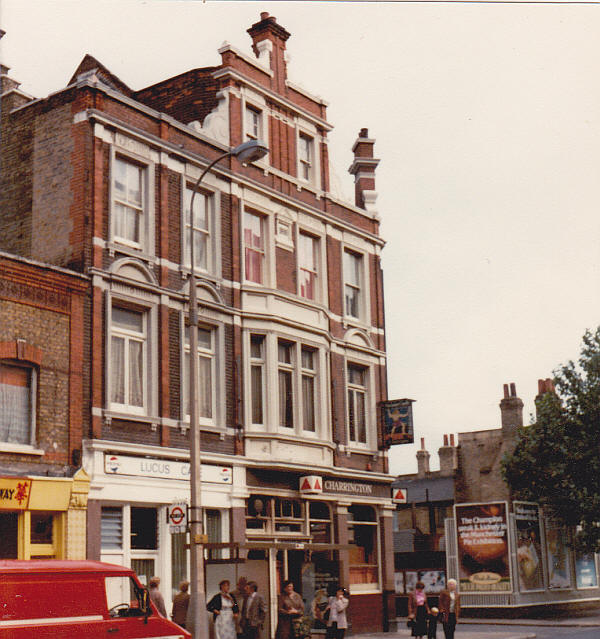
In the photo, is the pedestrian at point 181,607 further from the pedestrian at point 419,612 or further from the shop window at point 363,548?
the shop window at point 363,548

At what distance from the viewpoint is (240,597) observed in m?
23.5

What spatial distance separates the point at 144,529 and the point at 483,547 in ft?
70.3

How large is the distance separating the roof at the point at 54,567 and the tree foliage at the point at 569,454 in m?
28.1

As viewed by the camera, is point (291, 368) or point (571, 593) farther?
point (571, 593)

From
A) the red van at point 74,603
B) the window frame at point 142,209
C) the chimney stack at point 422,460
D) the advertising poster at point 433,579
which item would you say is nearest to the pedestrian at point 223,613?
the red van at point 74,603

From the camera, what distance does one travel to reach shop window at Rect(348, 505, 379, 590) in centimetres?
3070

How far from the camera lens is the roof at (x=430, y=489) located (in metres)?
53.8

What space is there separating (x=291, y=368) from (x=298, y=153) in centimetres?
689

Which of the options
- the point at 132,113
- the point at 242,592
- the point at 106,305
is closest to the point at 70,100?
the point at 132,113

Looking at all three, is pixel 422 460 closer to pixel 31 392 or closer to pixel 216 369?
pixel 216 369

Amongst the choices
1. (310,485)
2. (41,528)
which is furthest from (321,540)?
(41,528)

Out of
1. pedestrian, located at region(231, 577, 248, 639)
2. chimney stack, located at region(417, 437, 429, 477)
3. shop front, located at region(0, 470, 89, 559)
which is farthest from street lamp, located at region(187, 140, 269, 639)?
chimney stack, located at region(417, 437, 429, 477)

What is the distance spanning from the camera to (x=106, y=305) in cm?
2323

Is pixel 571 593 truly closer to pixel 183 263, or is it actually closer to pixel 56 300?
pixel 183 263
